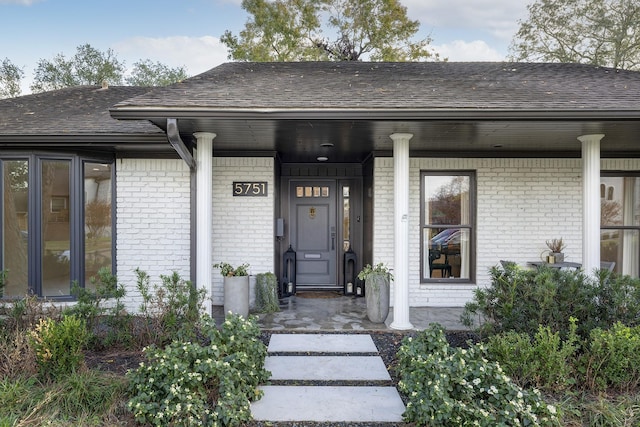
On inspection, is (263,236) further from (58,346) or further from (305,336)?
(58,346)

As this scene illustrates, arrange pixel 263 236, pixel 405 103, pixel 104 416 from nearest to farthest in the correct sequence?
pixel 104 416, pixel 405 103, pixel 263 236

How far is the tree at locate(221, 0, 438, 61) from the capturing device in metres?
15.5

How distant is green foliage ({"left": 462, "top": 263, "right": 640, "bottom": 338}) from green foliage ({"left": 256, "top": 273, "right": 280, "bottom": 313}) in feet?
9.48

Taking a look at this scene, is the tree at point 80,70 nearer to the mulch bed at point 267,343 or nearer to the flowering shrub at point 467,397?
the mulch bed at point 267,343

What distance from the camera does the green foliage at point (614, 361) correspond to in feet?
10.4

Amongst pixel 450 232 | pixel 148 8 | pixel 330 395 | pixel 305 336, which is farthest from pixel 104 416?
pixel 148 8

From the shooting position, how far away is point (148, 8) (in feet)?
36.5

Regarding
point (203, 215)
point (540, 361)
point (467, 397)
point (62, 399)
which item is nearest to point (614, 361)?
point (540, 361)

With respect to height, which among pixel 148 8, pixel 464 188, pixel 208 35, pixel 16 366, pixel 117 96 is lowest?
pixel 16 366

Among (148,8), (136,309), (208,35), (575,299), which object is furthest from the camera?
(208,35)

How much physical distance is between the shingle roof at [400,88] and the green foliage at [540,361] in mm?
2347

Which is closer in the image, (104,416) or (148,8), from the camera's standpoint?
(104,416)

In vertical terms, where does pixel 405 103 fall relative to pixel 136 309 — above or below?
above

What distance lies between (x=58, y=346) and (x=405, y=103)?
3.94m
